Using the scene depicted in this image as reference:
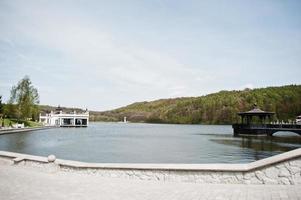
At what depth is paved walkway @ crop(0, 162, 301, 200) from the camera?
760 centimetres

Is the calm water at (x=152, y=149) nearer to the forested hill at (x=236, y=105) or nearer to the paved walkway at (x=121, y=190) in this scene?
the paved walkway at (x=121, y=190)

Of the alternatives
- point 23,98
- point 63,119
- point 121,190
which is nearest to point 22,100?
point 23,98

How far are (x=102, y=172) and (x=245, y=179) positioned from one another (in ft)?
16.0

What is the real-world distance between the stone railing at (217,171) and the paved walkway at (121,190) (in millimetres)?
298

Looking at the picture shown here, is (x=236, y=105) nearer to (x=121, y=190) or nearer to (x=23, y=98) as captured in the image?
(x=23, y=98)

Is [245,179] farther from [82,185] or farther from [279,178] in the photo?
[82,185]

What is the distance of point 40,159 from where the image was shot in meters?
12.9

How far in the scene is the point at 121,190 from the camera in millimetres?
8625

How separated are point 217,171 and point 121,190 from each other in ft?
9.28

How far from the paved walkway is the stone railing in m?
0.30

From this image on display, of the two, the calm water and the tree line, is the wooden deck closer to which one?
the calm water

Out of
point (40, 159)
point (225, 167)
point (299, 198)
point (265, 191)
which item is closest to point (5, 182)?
point (40, 159)

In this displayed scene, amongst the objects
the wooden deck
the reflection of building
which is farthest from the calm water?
the reflection of building

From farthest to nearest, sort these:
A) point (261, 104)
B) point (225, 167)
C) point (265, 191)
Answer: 1. point (261, 104)
2. point (225, 167)
3. point (265, 191)
